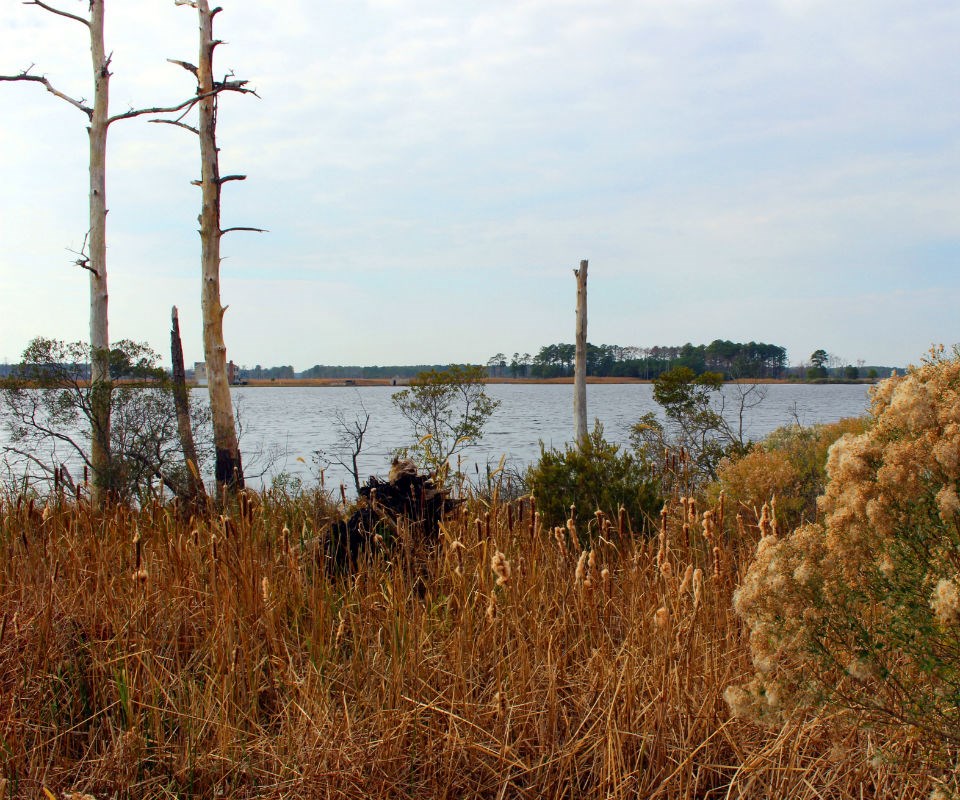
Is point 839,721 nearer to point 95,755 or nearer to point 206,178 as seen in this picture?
point 95,755

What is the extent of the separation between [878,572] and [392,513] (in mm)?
3670

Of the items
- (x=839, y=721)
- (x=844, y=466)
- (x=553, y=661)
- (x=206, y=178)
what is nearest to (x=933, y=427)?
(x=844, y=466)

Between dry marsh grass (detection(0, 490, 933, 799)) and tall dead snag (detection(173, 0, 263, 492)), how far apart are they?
6.19 meters

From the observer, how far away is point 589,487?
637 centimetres

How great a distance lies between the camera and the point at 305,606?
4.01 m

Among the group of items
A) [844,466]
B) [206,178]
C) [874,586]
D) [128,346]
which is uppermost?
[206,178]

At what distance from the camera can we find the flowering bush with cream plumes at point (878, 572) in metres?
1.98

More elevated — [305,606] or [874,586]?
[874,586]

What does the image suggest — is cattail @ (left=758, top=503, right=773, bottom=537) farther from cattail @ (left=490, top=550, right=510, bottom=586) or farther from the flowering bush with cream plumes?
cattail @ (left=490, top=550, right=510, bottom=586)

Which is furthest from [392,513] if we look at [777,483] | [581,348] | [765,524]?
[581,348]

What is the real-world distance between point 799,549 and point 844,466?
27 cm

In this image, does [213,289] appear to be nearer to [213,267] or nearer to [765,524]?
[213,267]

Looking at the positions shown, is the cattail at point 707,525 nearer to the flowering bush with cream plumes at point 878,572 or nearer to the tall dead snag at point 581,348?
the flowering bush with cream plumes at point 878,572

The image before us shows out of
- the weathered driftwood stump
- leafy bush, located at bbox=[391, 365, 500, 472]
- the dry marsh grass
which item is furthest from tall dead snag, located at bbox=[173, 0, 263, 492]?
the dry marsh grass
